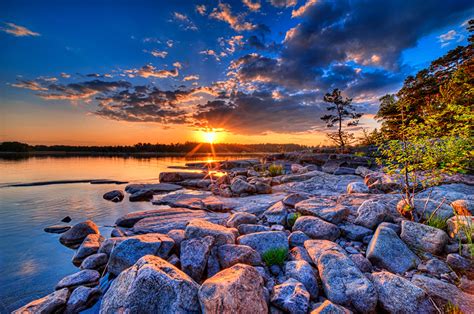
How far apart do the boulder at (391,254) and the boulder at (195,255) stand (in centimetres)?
302

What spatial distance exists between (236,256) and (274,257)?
0.74 metres

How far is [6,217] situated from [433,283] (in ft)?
41.9

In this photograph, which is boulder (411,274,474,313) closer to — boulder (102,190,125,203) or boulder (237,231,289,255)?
boulder (237,231,289,255)

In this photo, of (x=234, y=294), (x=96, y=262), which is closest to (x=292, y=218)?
(x=234, y=294)

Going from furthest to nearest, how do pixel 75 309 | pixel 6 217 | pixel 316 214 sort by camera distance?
pixel 6 217 < pixel 316 214 < pixel 75 309

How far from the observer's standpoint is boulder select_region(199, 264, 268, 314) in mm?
2477

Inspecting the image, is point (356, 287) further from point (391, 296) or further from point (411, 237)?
point (411, 237)

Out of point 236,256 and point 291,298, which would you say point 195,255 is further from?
point 291,298

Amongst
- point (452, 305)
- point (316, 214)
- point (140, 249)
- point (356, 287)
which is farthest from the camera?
point (316, 214)

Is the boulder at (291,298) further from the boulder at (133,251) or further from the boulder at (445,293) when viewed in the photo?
the boulder at (133,251)

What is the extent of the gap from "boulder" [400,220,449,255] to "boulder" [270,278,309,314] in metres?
2.67

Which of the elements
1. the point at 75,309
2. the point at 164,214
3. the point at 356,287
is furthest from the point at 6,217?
the point at 356,287

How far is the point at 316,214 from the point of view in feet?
18.0

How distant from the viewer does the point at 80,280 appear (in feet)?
12.6
